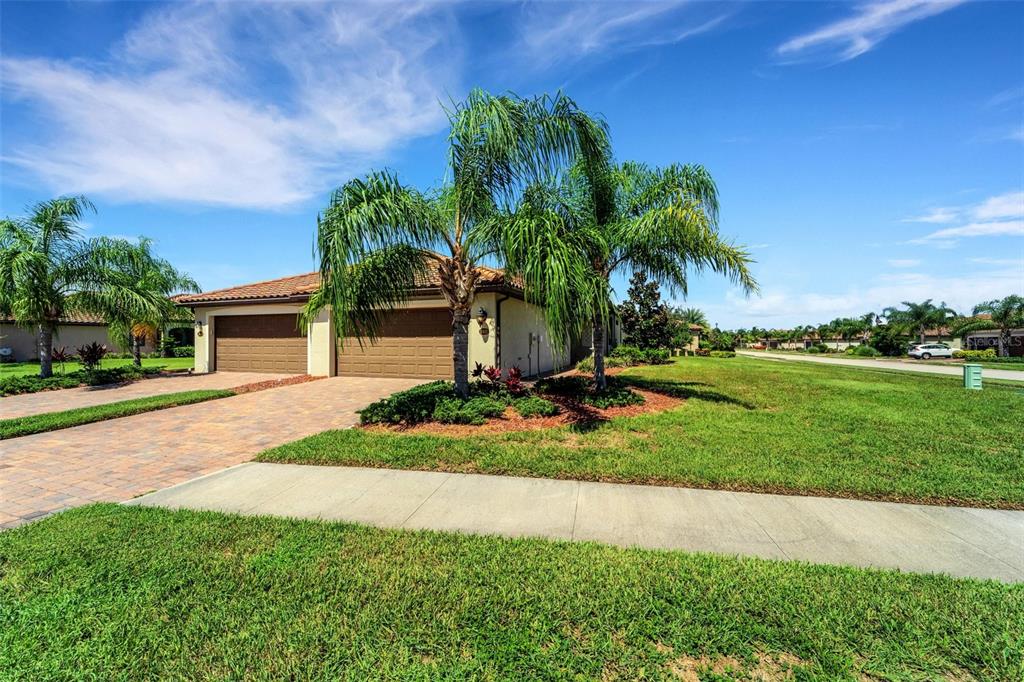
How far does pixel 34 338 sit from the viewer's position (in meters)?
25.6

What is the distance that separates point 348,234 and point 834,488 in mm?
7377

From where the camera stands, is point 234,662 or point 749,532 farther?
point 749,532

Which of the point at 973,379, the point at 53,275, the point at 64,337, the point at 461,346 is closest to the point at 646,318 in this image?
the point at 973,379

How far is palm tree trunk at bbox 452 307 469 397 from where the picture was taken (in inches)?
344

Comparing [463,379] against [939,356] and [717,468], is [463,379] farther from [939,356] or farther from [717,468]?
[939,356]

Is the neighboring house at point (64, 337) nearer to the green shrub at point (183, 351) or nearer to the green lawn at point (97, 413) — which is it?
the green shrub at point (183, 351)

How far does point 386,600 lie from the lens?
2.71 m

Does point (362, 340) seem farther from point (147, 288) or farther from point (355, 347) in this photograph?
point (147, 288)

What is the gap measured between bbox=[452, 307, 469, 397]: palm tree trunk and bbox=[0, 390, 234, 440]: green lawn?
7.17 metres

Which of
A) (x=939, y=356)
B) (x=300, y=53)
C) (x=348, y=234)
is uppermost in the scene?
(x=300, y=53)

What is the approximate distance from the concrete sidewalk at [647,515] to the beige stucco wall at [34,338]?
27.8 m

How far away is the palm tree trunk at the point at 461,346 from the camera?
8734mm

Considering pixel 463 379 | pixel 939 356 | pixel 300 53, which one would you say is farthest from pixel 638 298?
pixel 939 356

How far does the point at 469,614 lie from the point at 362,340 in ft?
46.5
